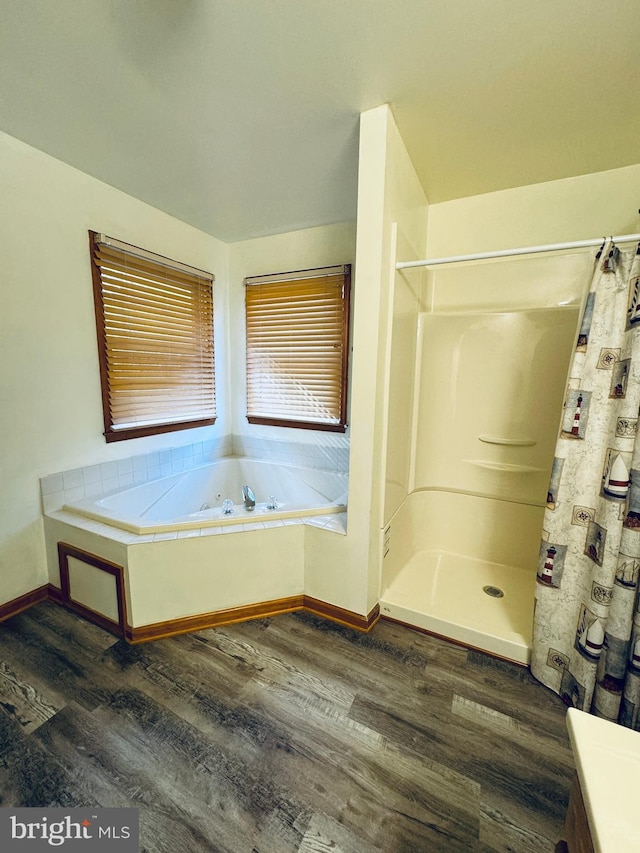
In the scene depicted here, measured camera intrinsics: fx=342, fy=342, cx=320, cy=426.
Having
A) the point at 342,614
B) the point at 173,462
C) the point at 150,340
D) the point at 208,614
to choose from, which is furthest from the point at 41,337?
the point at 342,614

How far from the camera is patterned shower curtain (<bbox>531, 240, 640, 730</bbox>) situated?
120cm

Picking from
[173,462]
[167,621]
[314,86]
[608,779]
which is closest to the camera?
[608,779]

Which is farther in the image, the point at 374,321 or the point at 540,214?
the point at 540,214

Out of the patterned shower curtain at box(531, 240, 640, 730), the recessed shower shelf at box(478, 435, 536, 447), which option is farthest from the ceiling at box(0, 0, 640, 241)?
the recessed shower shelf at box(478, 435, 536, 447)

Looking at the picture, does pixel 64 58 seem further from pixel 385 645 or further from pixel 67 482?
pixel 385 645

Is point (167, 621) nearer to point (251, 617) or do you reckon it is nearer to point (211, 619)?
point (211, 619)

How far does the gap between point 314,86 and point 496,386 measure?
1.72 m

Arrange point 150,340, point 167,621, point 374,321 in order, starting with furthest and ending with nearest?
1. point 150,340
2. point 167,621
3. point 374,321

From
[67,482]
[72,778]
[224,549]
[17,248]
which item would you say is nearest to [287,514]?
[224,549]

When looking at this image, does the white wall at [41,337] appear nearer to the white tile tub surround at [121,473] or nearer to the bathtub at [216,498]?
the white tile tub surround at [121,473]

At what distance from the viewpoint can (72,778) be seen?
108 cm

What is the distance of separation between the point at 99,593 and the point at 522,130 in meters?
3.01

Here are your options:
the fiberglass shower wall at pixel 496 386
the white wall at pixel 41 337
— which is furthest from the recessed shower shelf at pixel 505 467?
the white wall at pixel 41 337

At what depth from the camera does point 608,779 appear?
50cm
